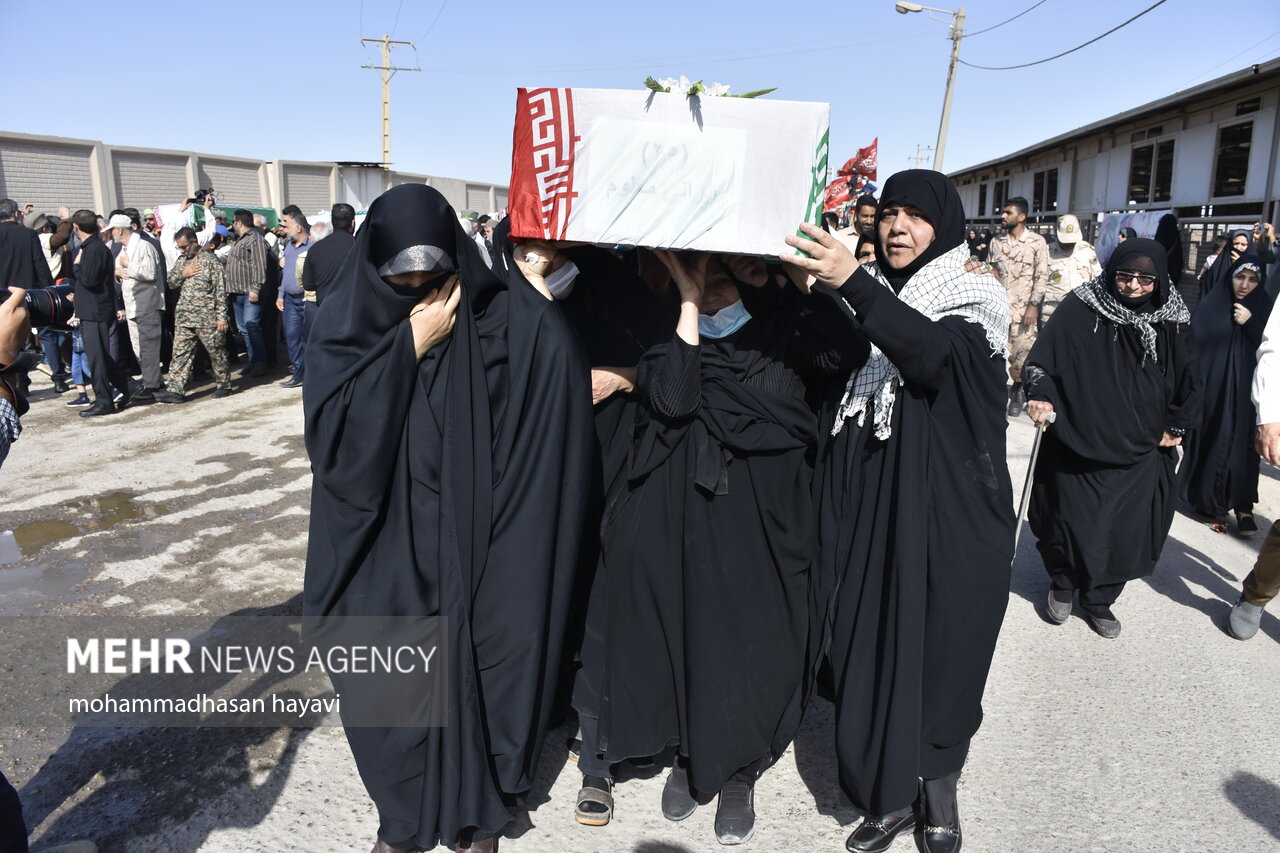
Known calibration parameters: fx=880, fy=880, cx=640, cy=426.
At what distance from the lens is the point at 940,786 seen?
254 centimetres

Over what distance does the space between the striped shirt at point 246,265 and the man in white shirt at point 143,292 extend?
1.07 m

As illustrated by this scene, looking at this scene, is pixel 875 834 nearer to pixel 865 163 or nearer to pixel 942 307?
pixel 942 307

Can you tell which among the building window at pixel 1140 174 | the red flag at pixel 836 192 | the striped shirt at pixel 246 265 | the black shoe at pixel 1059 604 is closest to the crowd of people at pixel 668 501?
the black shoe at pixel 1059 604

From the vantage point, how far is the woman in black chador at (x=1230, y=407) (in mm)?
5129

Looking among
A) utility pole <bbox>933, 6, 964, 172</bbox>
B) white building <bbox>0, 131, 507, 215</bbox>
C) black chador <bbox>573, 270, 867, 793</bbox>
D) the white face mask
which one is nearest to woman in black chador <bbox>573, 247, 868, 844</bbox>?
black chador <bbox>573, 270, 867, 793</bbox>

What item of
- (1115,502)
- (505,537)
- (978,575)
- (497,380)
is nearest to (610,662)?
(505,537)

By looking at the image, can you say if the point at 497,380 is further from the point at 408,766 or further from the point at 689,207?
the point at 408,766

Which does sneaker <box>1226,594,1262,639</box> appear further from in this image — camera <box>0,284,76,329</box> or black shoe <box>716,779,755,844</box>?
camera <box>0,284,76,329</box>

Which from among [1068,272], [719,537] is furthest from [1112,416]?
[1068,272]

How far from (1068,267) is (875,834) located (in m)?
7.43

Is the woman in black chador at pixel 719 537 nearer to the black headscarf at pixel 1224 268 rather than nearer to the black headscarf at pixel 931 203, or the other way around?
the black headscarf at pixel 931 203

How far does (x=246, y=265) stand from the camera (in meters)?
9.40

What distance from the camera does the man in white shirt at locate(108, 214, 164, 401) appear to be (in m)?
8.10

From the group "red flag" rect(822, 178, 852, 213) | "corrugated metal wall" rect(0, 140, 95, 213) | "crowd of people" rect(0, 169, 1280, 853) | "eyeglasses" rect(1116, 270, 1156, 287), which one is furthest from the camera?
"corrugated metal wall" rect(0, 140, 95, 213)
